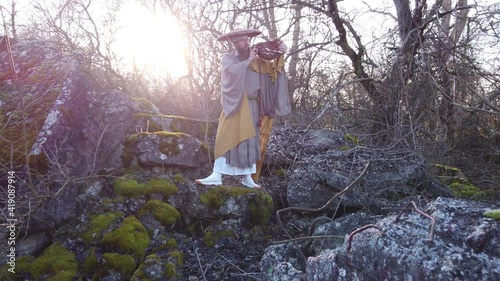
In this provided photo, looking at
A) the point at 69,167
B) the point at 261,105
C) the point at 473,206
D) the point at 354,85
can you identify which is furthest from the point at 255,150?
the point at 354,85

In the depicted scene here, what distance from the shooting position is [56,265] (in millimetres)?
3283

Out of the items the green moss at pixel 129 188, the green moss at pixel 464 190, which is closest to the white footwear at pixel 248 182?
the green moss at pixel 129 188

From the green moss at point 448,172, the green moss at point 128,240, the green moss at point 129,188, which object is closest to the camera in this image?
the green moss at point 128,240

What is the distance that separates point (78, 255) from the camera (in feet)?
11.3

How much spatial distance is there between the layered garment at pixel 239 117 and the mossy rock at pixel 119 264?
1797mm

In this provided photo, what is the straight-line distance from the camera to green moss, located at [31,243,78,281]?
322 centimetres

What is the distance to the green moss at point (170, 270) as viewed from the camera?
3.23m

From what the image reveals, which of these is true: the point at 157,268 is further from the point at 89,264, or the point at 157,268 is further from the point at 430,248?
the point at 430,248

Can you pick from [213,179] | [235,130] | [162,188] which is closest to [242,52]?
[235,130]

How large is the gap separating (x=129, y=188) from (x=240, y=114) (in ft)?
5.14

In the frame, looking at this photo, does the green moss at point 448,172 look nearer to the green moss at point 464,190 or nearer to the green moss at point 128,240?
the green moss at point 464,190

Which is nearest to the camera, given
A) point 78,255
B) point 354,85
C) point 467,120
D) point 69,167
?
point 78,255

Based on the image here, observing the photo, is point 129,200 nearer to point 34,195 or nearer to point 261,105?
point 34,195

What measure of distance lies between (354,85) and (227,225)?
21.0 feet
